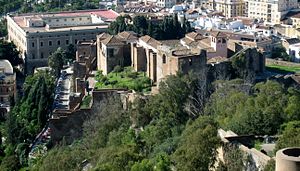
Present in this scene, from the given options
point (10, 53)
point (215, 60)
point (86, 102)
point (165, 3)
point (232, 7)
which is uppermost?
point (165, 3)

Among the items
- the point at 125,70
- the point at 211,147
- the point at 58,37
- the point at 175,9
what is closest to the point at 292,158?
the point at 211,147

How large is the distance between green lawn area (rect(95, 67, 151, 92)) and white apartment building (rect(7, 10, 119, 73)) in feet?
37.7

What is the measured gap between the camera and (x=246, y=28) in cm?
4303

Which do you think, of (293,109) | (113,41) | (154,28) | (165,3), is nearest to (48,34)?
(154,28)

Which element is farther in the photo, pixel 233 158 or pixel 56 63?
pixel 56 63

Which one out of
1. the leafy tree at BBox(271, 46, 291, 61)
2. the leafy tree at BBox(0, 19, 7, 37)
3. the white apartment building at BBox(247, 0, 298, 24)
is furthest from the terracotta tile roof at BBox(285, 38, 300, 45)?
the leafy tree at BBox(0, 19, 7, 37)

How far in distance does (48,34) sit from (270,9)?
64.4 ft

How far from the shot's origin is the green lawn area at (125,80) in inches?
914

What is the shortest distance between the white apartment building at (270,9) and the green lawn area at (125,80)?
84.9ft

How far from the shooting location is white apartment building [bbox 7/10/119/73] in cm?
3750

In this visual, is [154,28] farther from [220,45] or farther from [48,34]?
[48,34]

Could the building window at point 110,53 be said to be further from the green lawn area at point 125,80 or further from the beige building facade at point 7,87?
the beige building facade at point 7,87

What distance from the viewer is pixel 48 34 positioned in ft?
123

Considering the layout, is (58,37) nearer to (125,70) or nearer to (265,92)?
(125,70)
